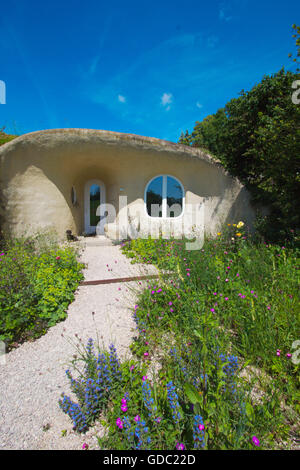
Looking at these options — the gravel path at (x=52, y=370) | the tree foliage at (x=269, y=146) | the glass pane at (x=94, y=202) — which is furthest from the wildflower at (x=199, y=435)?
the glass pane at (x=94, y=202)

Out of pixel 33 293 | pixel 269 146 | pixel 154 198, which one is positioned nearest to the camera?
pixel 33 293

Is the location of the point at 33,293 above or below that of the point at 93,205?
below

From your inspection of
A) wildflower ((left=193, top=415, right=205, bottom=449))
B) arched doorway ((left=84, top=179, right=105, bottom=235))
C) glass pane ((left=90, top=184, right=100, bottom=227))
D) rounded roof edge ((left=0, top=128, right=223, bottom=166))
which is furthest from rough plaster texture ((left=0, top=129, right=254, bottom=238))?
wildflower ((left=193, top=415, right=205, bottom=449))

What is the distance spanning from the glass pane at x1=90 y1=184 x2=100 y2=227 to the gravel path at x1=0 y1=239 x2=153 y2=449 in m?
5.72

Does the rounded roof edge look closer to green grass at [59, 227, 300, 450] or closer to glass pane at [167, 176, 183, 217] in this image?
glass pane at [167, 176, 183, 217]

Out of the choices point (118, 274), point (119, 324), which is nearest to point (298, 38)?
point (118, 274)

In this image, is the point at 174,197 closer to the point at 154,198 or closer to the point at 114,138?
the point at 154,198

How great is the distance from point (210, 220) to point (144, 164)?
11.8 feet

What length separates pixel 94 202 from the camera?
29.0 feet

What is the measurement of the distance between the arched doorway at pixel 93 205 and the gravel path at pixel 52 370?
219 inches

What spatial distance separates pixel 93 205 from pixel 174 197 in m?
3.99

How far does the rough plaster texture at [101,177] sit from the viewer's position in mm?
5684

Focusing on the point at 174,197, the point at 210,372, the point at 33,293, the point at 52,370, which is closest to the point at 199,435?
the point at 210,372
